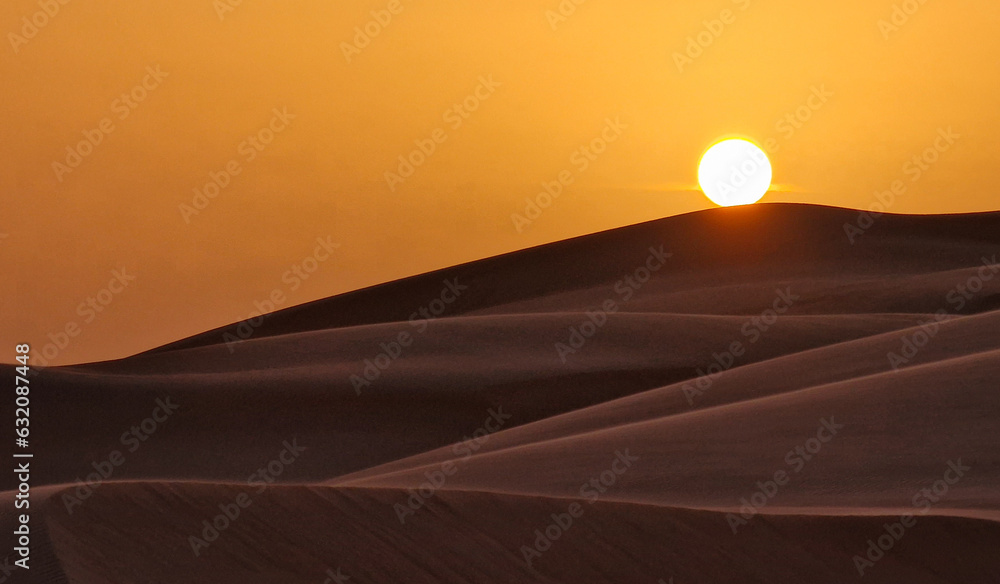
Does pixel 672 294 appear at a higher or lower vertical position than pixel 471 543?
higher

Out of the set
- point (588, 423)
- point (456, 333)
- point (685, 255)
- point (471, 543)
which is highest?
point (685, 255)

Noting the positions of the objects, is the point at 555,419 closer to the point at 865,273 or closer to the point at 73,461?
the point at 73,461

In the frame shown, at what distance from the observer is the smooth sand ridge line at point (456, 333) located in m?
1.03

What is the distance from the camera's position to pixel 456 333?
1109mm

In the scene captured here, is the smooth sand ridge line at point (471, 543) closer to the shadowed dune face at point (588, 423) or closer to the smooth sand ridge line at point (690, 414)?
the shadowed dune face at point (588, 423)

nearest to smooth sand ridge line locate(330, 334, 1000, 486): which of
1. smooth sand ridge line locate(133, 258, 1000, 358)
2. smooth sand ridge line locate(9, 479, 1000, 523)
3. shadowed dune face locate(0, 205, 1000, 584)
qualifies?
shadowed dune face locate(0, 205, 1000, 584)

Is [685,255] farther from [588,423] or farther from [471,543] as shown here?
[471,543]

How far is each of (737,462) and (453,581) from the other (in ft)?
0.77

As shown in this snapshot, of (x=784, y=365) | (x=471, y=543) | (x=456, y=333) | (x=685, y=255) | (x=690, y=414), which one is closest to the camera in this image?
(x=471, y=543)

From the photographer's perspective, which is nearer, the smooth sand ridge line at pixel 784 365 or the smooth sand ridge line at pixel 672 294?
the smooth sand ridge line at pixel 784 365

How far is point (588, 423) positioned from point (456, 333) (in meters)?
0.36

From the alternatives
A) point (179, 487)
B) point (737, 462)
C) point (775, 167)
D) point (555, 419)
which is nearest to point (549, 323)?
point (555, 419)

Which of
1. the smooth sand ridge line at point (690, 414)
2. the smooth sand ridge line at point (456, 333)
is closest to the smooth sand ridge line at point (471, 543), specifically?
the smooth sand ridge line at point (690, 414)

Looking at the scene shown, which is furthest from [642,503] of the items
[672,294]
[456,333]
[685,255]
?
[685,255]
